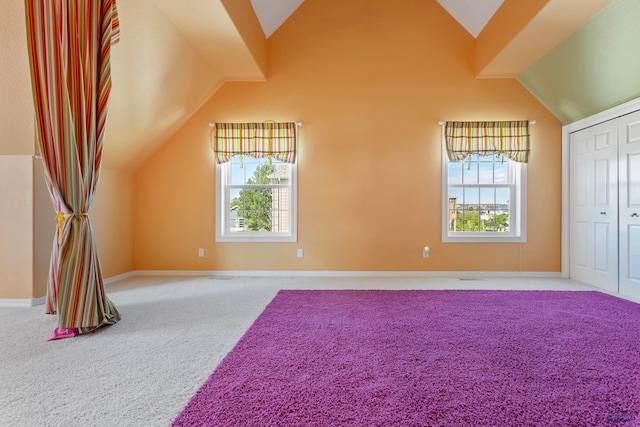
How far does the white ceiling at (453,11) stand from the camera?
4.01 meters

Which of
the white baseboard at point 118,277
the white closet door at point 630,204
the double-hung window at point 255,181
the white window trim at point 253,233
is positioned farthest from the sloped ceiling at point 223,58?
the white baseboard at point 118,277

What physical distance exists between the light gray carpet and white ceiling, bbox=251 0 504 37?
3.35 meters

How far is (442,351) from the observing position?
2148 millimetres

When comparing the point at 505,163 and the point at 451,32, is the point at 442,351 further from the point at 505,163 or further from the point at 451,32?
the point at 451,32

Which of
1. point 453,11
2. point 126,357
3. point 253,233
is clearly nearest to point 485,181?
point 453,11

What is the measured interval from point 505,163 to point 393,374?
3.92 metres

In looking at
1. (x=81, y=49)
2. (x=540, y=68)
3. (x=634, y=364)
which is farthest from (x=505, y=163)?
(x=81, y=49)

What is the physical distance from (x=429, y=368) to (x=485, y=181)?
3.51 m

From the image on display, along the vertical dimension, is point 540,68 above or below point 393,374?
above

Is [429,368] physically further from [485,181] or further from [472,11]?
[472,11]

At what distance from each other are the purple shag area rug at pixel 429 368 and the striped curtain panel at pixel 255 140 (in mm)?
2214

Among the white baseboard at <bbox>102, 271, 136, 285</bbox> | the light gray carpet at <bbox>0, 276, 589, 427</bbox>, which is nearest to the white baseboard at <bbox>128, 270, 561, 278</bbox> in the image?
the white baseboard at <bbox>102, 271, 136, 285</bbox>

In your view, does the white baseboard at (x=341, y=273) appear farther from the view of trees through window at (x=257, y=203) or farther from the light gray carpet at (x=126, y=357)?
the light gray carpet at (x=126, y=357)

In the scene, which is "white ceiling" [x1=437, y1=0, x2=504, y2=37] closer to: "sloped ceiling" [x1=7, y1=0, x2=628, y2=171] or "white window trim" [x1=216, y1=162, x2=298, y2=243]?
"sloped ceiling" [x1=7, y1=0, x2=628, y2=171]
